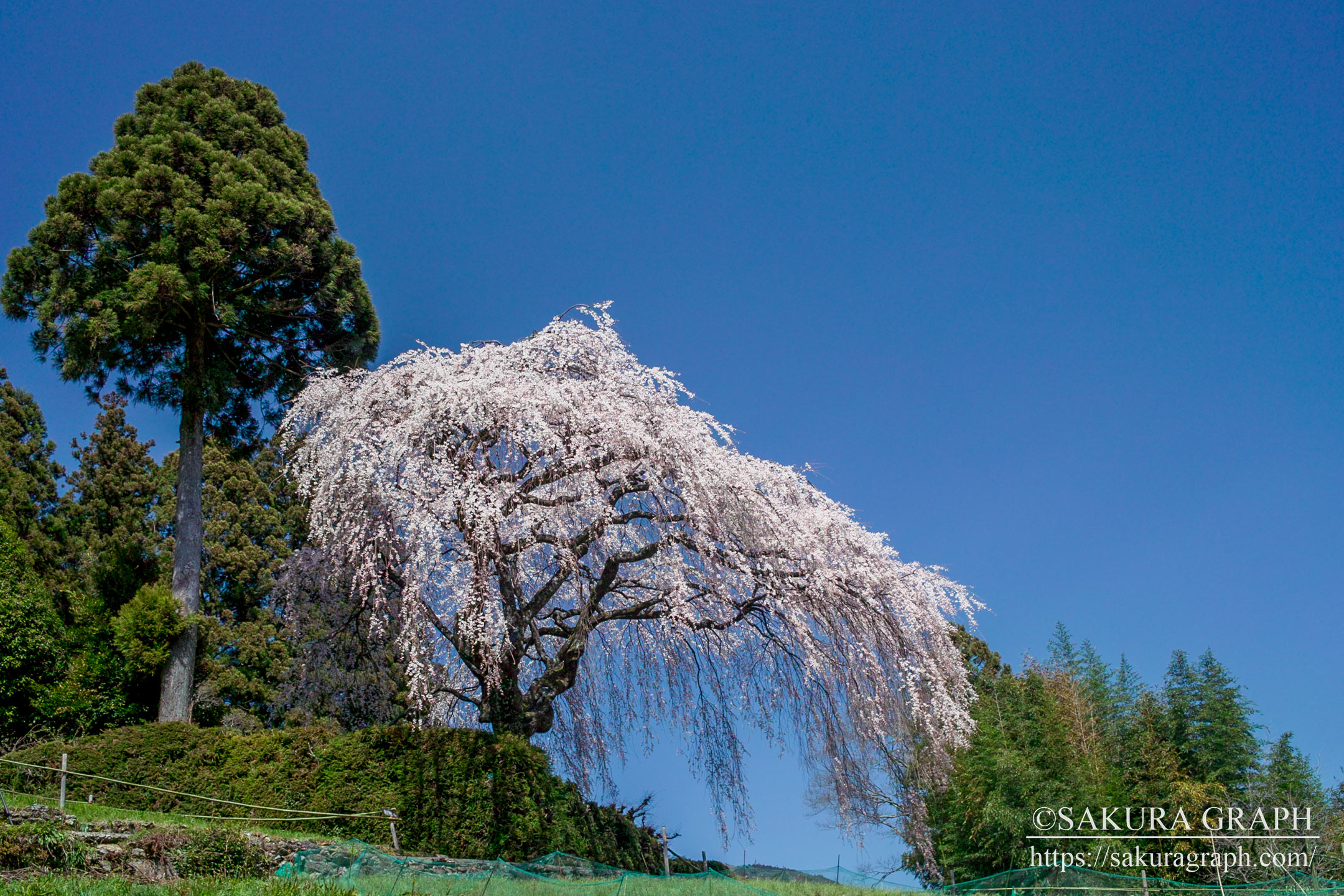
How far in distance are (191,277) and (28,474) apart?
39.4 ft

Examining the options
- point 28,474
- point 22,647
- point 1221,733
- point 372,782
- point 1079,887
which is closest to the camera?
point 372,782

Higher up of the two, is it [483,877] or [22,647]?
[22,647]

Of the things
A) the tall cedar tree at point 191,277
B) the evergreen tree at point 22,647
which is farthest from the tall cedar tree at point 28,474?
the tall cedar tree at point 191,277

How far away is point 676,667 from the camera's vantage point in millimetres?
A: 13656

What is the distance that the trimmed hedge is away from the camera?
11758 millimetres

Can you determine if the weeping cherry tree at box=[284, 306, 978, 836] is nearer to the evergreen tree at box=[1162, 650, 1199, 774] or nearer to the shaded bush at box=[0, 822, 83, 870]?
the shaded bush at box=[0, 822, 83, 870]

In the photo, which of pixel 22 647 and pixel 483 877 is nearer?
pixel 483 877

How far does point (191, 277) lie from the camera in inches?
634

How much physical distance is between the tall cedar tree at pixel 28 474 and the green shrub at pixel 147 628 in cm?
898

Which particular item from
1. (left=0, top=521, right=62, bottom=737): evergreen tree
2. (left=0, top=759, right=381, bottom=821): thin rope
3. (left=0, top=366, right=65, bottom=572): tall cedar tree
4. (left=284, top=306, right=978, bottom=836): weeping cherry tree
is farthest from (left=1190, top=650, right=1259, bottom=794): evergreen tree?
(left=0, top=366, right=65, bottom=572): tall cedar tree

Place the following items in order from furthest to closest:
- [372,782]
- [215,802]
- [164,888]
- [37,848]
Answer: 1. [215,802]
2. [372,782]
3. [37,848]
4. [164,888]

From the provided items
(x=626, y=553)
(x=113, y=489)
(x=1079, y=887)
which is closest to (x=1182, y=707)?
(x=1079, y=887)

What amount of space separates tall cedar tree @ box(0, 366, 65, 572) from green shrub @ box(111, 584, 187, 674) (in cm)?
898

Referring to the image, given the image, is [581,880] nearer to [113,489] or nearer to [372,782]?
[372,782]
